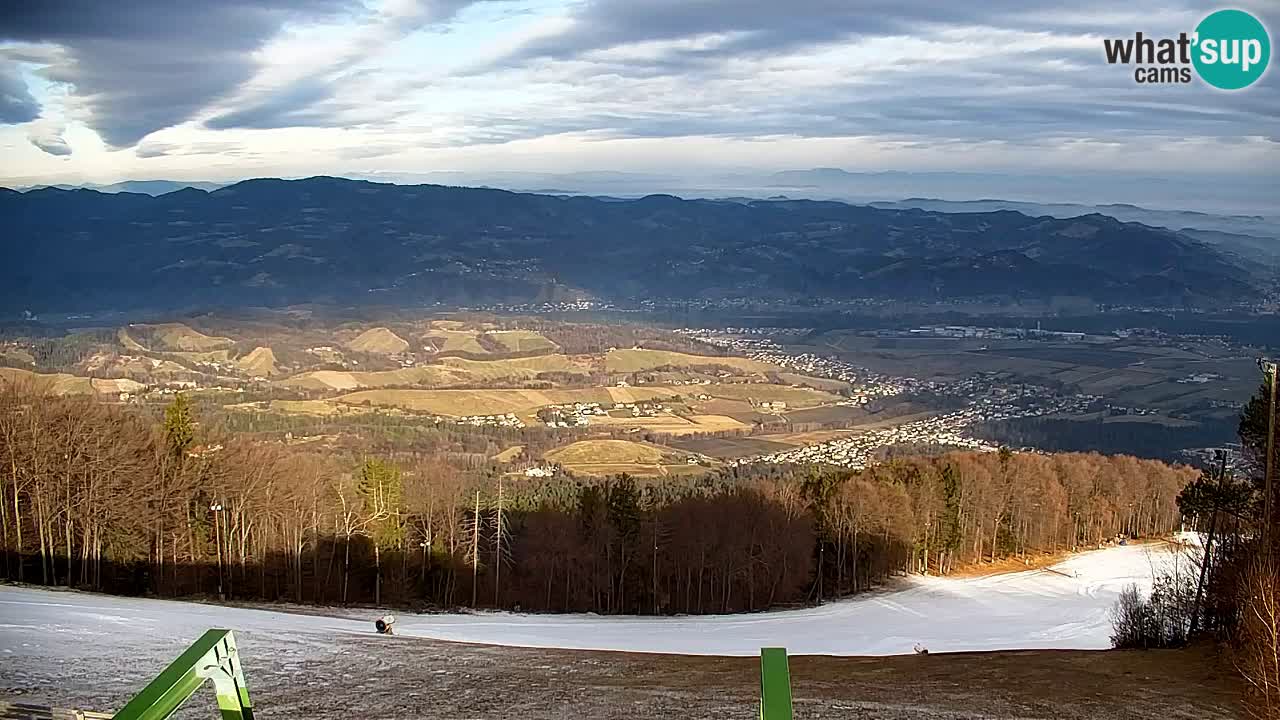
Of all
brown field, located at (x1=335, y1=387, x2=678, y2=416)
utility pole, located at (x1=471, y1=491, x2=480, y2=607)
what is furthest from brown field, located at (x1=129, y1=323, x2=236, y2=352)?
utility pole, located at (x1=471, y1=491, x2=480, y2=607)

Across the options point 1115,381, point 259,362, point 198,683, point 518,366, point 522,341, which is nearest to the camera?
point 198,683

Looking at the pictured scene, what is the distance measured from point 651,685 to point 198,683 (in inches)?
379

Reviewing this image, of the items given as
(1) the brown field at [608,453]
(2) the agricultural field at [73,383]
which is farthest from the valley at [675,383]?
(1) the brown field at [608,453]

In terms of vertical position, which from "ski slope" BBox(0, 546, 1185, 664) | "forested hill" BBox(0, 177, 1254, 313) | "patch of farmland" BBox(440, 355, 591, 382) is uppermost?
"forested hill" BBox(0, 177, 1254, 313)

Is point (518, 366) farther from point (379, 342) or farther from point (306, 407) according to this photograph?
point (306, 407)

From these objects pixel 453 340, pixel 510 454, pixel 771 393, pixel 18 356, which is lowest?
pixel 510 454

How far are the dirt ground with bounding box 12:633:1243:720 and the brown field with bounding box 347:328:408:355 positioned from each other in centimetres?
8394

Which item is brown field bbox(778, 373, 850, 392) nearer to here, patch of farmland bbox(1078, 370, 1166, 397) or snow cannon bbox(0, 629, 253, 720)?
patch of farmland bbox(1078, 370, 1166, 397)

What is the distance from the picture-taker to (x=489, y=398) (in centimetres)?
7794

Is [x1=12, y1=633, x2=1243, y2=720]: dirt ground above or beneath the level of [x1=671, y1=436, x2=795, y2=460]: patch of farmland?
above

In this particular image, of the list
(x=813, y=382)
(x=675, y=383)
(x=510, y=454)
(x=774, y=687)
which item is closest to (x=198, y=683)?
(x=774, y=687)

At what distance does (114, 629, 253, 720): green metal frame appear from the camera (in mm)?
2738

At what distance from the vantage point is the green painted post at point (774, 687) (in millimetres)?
2469

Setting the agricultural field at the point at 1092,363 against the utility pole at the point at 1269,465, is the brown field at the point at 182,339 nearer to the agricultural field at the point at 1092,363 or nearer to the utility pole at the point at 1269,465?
the agricultural field at the point at 1092,363
